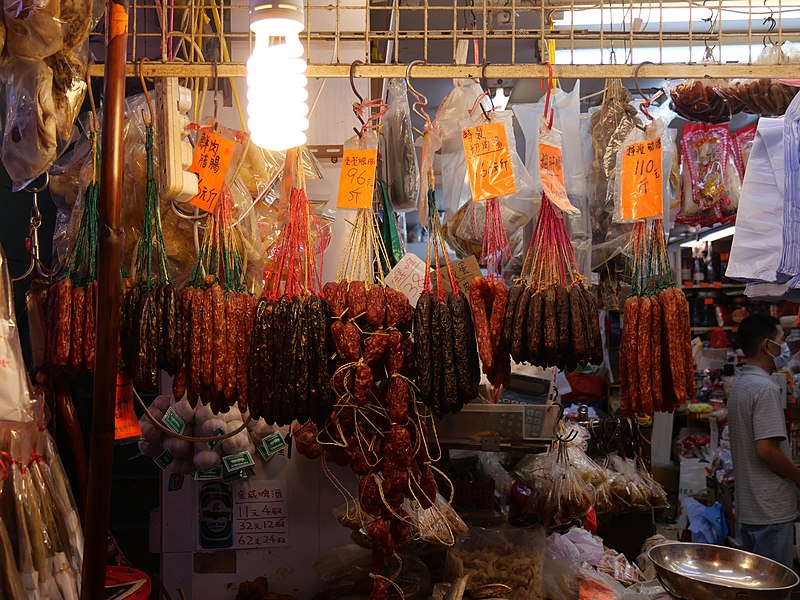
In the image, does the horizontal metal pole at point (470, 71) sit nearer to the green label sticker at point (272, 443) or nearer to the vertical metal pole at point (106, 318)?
the vertical metal pole at point (106, 318)

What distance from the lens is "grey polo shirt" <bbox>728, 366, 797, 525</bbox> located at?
4906 millimetres

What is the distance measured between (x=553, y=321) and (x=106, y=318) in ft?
4.31

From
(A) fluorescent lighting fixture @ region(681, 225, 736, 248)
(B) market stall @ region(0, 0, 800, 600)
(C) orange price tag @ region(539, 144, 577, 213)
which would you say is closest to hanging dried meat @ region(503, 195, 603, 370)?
(B) market stall @ region(0, 0, 800, 600)

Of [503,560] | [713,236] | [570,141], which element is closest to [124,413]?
[503,560]

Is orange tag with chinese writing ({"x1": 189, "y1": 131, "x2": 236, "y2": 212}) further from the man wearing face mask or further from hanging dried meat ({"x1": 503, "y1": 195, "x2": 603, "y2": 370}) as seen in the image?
the man wearing face mask

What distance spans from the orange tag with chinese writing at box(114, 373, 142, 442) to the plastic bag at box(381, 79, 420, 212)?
1601 mm

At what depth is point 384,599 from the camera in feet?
7.71

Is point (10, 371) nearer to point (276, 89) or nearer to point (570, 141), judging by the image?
point (276, 89)

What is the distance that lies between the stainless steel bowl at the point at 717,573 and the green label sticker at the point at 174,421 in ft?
7.17

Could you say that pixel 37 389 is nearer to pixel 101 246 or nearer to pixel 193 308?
pixel 193 308

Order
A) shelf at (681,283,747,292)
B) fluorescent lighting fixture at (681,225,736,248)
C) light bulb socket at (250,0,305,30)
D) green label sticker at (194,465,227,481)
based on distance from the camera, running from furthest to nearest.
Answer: shelf at (681,283,747,292)
fluorescent lighting fixture at (681,225,736,248)
green label sticker at (194,465,227,481)
light bulb socket at (250,0,305,30)

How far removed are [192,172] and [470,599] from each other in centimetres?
204

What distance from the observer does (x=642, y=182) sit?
7.91 feet

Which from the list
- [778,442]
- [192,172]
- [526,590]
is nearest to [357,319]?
[192,172]
